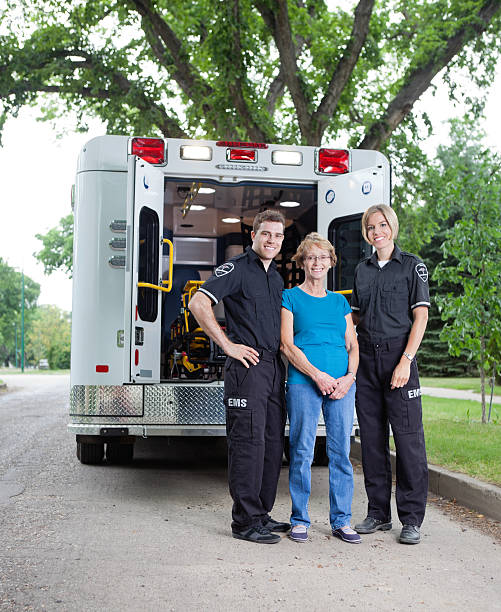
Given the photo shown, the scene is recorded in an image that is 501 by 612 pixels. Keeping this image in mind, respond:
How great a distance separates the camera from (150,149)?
21.2 feet

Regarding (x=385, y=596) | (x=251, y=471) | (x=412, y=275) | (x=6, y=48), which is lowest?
(x=385, y=596)

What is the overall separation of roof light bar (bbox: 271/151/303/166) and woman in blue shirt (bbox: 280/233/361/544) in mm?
1870

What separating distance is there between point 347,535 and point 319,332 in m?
1.30

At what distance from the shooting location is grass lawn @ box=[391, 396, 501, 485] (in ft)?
21.5

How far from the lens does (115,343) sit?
6527 millimetres

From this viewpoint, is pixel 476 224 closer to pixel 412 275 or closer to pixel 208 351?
pixel 208 351

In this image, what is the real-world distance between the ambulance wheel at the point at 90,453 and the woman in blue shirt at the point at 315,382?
3.44 m

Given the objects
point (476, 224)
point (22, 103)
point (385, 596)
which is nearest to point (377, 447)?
point (385, 596)

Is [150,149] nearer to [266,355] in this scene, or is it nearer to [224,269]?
[224,269]

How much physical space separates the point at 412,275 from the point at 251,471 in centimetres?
167

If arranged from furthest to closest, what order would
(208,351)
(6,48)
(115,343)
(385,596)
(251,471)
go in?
(6,48) → (208,351) → (115,343) → (251,471) → (385,596)

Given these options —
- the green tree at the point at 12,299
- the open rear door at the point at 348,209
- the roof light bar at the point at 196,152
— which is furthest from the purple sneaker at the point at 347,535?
the green tree at the point at 12,299

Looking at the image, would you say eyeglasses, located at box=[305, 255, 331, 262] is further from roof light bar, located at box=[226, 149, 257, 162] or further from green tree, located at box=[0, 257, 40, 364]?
green tree, located at box=[0, 257, 40, 364]

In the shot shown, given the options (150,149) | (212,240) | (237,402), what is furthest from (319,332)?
(212,240)
